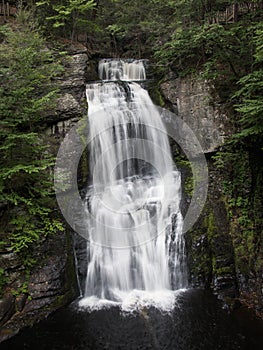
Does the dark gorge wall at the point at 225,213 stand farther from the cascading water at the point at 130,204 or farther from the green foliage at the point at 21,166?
the green foliage at the point at 21,166

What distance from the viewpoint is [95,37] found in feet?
46.6

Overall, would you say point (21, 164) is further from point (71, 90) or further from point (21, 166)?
point (71, 90)

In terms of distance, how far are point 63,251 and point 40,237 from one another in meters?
0.69

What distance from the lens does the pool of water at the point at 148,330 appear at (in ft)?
17.4

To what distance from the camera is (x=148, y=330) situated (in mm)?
5602

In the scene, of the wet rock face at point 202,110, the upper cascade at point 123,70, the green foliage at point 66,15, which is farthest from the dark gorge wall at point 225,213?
the green foliage at point 66,15

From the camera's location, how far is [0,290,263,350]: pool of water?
530cm

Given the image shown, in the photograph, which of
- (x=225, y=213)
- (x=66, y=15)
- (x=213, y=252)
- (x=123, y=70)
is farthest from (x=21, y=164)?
(x=66, y=15)

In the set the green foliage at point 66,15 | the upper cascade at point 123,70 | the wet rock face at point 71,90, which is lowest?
the wet rock face at point 71,90

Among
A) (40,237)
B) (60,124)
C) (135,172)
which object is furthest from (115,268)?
(60,124)

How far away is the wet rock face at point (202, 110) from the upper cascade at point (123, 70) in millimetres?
2727

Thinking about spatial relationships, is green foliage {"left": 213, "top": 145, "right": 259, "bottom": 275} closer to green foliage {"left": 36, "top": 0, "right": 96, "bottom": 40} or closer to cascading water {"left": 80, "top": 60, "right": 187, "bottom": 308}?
cascading water {"left": 80, "top": 60, "right": 187, "bottom": 308}

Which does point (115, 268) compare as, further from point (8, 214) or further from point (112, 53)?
point (112, 53)

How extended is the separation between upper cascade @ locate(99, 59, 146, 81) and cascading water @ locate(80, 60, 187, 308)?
5.21ft
